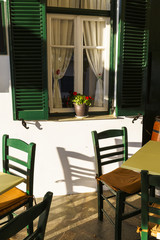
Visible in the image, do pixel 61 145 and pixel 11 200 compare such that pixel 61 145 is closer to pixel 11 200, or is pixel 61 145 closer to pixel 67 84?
pixel 67 84

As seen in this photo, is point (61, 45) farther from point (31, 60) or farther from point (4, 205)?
point (4, 205)

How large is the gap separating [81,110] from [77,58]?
A: 663mm

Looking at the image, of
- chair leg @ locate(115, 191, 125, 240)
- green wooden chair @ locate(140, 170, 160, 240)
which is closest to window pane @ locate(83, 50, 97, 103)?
chair leg @ locate(115, 191, 125, 240)

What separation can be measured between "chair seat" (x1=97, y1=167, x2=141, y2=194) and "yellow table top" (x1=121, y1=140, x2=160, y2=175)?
0.92 ft

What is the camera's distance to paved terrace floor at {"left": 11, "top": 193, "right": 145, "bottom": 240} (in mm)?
2475

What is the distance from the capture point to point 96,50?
3225 mm

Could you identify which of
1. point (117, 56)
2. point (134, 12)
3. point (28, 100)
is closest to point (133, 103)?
point (117, 56)

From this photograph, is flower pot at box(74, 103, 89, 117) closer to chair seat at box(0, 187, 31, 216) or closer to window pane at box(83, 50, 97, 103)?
window pane at box(83, 50, 97, 103)

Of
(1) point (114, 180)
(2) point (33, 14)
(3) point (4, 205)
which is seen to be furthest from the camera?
(2) point (33, 14)

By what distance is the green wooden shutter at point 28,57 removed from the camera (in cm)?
268

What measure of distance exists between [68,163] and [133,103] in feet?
3.70

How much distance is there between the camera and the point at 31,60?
9.11 ft

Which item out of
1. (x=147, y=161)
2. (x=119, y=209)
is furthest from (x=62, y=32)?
(x=119, y=209)

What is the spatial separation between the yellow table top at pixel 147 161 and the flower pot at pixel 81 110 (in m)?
0.93
